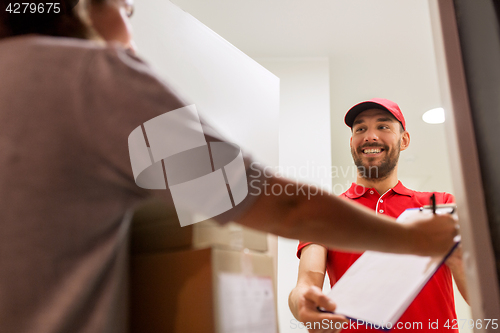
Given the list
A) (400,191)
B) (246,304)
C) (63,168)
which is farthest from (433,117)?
(63,168)

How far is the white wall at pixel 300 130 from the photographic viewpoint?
1.68m

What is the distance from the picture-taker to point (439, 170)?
3.48 m

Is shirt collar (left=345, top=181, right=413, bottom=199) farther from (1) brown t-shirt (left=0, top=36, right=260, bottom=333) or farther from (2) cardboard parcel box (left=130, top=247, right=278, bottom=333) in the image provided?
(1) brown t-shirt (left=0, top=36, right=260, bottom=333)

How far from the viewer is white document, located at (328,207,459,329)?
444 mm

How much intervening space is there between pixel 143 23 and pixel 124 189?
64 cm

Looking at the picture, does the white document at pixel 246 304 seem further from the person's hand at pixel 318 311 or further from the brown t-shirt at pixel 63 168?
the brown t-shirt at pixel 63 168

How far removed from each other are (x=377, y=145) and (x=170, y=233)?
0.94 meters

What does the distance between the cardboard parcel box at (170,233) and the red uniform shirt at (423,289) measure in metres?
0.59

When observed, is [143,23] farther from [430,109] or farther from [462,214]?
[430,109]

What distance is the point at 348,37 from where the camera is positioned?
1953 millimetres

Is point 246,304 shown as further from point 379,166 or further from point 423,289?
point 379,166

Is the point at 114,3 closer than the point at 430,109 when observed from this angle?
Yes

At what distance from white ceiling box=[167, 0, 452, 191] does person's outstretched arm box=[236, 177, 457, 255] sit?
1620 mm

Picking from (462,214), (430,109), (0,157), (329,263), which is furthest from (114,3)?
(430,109)
